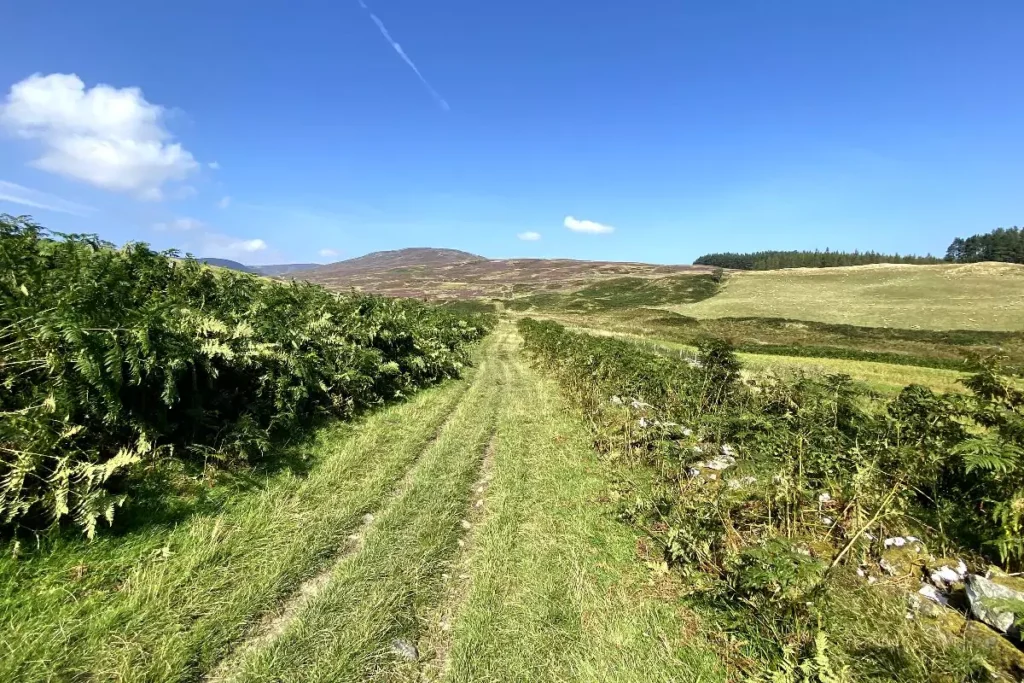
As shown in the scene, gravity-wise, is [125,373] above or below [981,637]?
above

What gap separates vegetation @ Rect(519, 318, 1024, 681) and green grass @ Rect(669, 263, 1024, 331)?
201 ft

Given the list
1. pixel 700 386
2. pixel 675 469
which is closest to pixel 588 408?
pixel 700 386

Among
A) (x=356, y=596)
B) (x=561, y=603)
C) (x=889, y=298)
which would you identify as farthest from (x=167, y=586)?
(x=889, y=298)

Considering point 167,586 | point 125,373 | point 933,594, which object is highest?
point 125,373

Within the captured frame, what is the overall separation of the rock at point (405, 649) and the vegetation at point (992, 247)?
543ft

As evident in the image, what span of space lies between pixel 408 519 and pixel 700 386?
892cm

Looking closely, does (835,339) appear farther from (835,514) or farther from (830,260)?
(830,260)

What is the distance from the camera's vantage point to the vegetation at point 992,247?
12050 cm

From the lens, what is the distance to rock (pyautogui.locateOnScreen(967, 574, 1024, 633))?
4066 mm

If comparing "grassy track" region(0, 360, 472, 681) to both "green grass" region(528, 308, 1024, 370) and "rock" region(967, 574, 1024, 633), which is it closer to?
"rock" region(967, 574, 1024, 633)

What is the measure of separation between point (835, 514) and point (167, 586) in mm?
7827

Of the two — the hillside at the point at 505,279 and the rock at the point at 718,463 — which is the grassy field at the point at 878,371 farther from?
the hillside at the point at 505,279

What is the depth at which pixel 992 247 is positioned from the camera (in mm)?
130125

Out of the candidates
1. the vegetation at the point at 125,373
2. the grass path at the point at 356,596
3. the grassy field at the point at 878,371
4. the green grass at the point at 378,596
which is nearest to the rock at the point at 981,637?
the grass path at the point at 356,596
